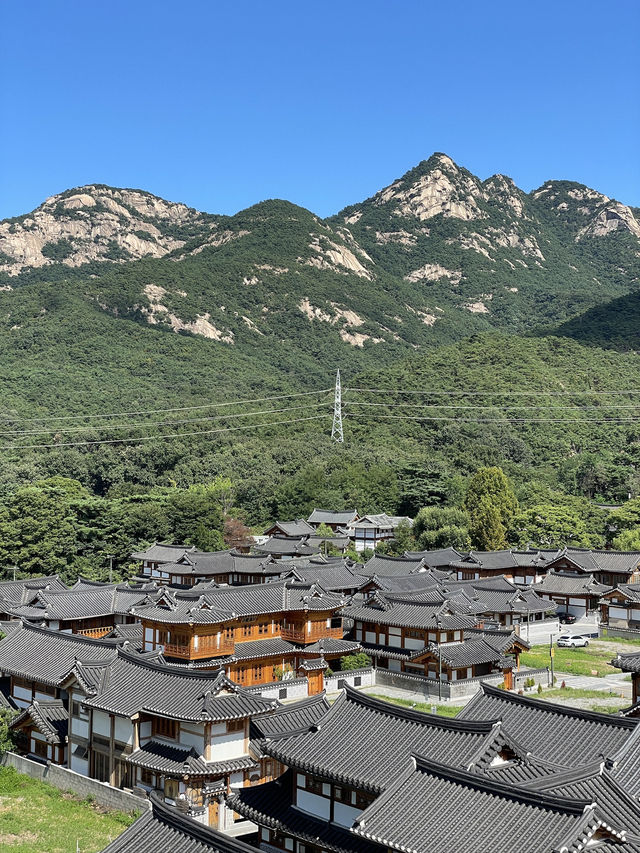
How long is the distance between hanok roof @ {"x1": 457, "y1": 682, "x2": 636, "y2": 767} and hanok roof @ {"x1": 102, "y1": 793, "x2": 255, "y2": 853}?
7.31m

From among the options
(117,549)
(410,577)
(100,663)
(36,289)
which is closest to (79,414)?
(117,549)

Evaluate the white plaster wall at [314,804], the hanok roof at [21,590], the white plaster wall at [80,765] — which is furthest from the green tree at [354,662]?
the white plaster wall at [314,804]

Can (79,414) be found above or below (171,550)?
above

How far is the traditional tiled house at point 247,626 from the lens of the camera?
36594 mm

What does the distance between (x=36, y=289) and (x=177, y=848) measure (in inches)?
6159

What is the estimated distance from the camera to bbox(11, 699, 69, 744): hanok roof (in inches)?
1123

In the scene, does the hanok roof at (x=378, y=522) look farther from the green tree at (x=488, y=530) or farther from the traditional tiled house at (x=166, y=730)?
the traditional tiled house at (x=166, y=730)

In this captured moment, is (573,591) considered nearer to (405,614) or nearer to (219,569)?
(405,614)

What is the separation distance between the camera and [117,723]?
86.5 feet

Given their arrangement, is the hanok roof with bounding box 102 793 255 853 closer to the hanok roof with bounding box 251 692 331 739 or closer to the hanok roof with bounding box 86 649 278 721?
the hanok roof with bounding box 251 692 331 739

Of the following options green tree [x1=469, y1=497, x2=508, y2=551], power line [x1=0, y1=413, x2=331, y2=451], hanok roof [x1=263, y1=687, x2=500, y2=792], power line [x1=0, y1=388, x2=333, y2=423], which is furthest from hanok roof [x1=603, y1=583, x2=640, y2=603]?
power line [x1=0, y1=388, x2=333, y2=423]

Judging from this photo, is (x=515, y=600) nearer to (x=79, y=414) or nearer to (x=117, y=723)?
(x=117, y=723)

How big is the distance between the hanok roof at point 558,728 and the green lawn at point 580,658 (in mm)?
23974

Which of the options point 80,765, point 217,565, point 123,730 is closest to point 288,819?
point 123,730
